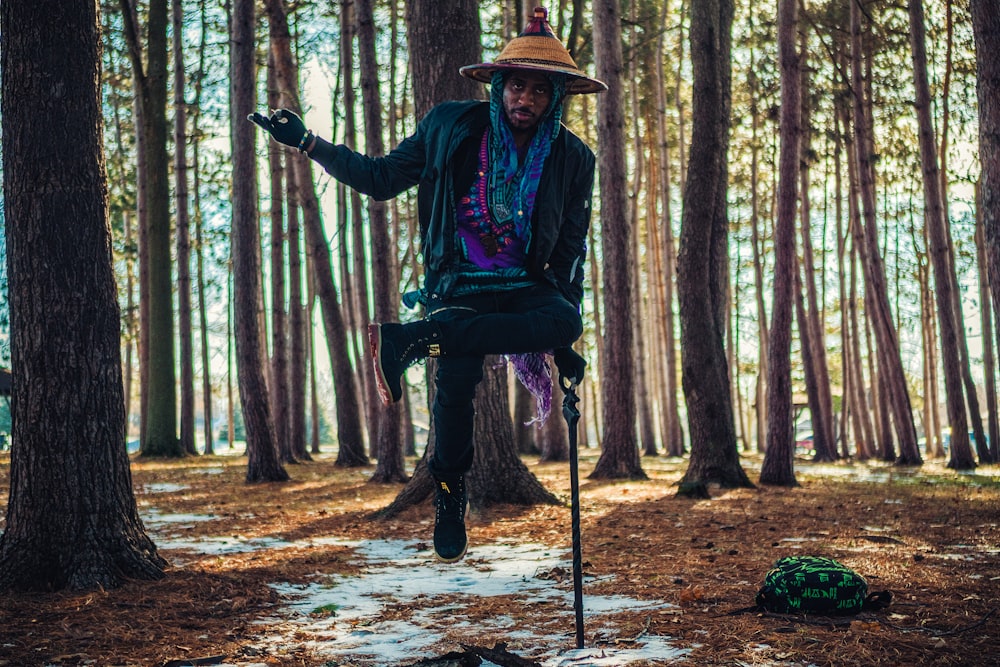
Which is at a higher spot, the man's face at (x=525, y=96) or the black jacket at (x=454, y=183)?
the man's face at (x=525, y=96)

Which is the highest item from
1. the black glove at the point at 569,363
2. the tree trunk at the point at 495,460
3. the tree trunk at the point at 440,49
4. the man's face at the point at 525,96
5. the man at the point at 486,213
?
the tree trunk at the point at 440,49

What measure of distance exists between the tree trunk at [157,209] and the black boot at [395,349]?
1583 cm

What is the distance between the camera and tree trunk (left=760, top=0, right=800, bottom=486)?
42.7 feet

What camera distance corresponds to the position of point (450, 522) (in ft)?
15.4

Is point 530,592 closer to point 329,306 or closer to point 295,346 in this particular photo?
point 329,306

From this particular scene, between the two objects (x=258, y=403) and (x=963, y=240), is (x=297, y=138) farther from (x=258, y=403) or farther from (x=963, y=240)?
(x=963, y=240)

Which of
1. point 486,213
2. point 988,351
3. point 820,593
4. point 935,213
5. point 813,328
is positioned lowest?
point 820,593

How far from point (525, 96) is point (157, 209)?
15.9m

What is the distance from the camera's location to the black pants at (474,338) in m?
4.45

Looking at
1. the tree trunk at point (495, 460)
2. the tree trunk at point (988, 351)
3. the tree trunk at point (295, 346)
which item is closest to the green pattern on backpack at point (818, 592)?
the tree trunk at point (495, 460)

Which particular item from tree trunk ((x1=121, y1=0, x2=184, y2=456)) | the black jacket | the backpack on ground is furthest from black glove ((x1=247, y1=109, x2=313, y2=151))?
tree trunk ((x1=121, y1=0, x2=184, y2=456))

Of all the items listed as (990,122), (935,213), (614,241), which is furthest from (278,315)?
(990,122)

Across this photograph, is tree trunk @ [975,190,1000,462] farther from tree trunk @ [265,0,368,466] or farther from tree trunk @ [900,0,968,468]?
tree trunk @ [265,0,368,466]

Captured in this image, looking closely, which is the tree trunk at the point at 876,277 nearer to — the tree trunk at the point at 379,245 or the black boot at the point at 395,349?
the tree trunk at the point at 379,245
